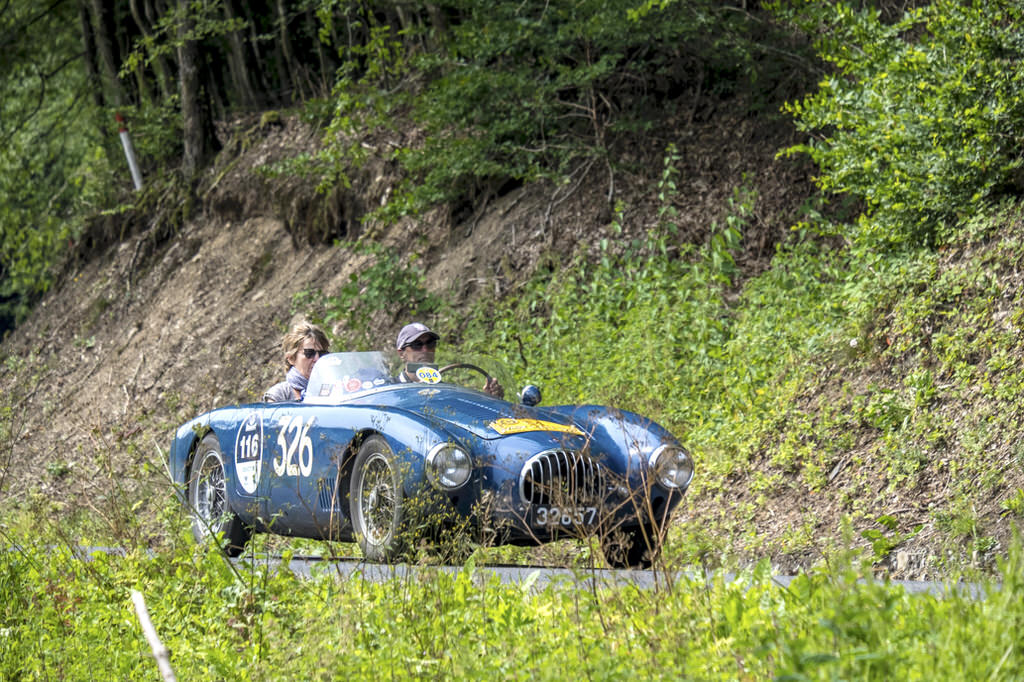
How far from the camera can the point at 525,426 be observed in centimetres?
729

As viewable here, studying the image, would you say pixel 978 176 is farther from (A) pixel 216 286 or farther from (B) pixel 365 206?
(A) pixel 216 286

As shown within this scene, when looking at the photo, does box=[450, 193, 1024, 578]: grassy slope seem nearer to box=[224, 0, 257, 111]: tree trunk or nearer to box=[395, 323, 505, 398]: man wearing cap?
box=[395, 323, 505, 398]: man wearing cap

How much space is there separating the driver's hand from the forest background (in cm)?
138

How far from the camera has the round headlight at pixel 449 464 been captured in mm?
6898

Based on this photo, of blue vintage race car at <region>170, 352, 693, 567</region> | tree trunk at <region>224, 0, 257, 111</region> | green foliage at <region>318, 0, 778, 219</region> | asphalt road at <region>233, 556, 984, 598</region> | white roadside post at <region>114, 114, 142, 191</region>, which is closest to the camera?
asphalt road at <region>233, 556, 984, 598</region>

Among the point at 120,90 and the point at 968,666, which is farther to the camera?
the point at 120,90

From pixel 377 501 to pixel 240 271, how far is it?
1373 centimetres

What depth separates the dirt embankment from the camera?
14.6 m

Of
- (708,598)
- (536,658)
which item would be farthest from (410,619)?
(708,598)

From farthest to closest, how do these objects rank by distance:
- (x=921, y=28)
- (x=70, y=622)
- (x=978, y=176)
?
(x=921, y=28) < (x=978, y=176) < (x=70, y=622)

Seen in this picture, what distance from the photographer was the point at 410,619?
528 cm

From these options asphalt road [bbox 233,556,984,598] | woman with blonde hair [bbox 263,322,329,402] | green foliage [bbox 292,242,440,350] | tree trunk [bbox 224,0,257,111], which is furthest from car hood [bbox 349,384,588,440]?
tree trunk [bbox 224,0,257,111]

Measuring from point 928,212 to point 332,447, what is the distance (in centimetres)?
560

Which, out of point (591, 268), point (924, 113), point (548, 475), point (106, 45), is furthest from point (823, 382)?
point (106, 45)
